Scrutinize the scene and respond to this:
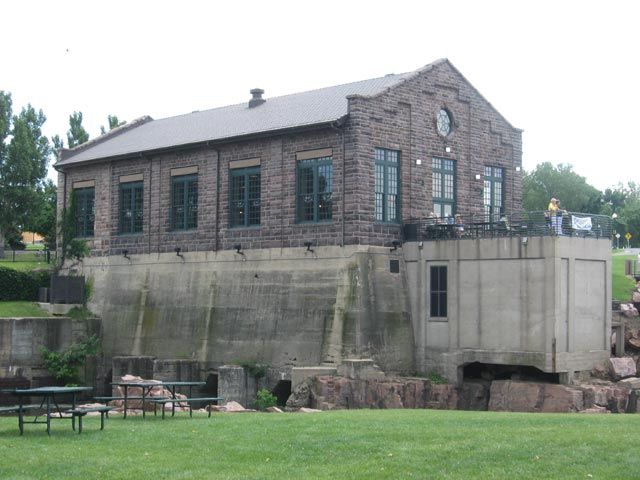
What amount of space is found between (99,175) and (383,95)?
1548 cm

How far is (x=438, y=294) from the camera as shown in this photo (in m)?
35.0

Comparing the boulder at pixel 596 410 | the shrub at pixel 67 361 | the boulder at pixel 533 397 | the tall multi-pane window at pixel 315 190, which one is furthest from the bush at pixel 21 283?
the boulder at pixel 596 410

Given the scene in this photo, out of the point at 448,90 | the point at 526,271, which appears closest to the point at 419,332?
the point at 526,271

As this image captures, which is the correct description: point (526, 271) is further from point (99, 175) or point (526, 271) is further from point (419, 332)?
point (99, 175)

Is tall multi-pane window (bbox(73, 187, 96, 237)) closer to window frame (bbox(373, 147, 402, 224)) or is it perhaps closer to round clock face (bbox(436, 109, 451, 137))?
window frame (bbox(373, 147, 402, 224))

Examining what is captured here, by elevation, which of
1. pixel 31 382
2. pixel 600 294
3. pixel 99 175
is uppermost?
pixel 99 175

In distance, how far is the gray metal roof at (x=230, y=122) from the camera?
1470 inches

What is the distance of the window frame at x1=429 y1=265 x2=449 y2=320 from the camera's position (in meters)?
34.8

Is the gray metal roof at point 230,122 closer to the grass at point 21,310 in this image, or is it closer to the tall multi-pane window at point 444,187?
the tall multi-pane window at point 444,187

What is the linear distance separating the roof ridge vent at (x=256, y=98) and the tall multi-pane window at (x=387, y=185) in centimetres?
994

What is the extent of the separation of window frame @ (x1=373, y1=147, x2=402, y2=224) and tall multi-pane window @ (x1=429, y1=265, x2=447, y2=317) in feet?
7.76

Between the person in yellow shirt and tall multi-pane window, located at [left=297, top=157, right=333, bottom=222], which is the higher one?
tall multi-pane window, located at [left=297, top=157, right=333, bottom=222]

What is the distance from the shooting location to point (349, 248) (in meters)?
34.7

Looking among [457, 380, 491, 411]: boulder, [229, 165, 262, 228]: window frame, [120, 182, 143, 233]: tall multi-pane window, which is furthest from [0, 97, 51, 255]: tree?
[457, 380, 491, 411]: boulder
